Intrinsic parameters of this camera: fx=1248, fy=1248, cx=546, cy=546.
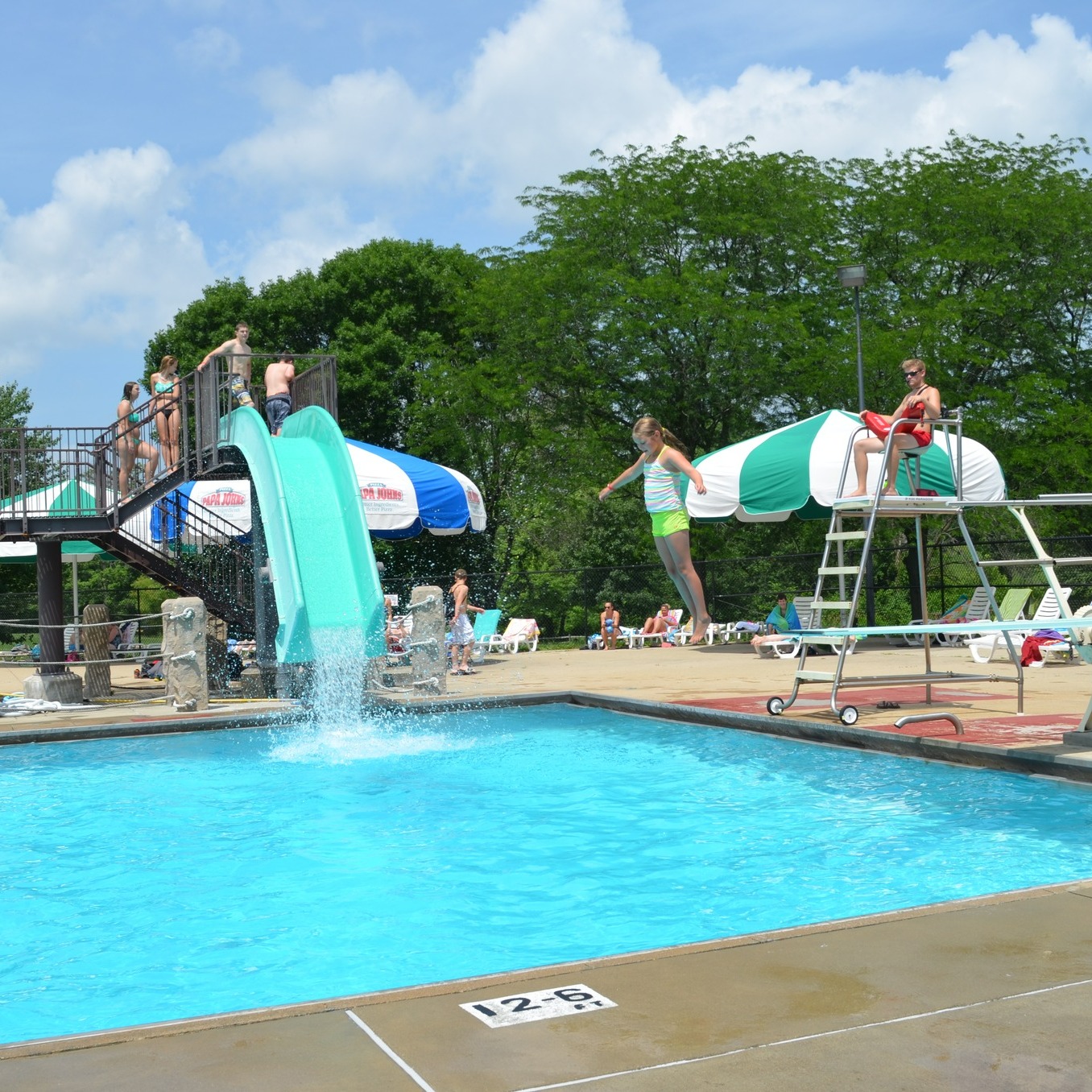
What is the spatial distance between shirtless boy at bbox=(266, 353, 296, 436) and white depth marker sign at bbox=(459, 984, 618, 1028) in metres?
15.6

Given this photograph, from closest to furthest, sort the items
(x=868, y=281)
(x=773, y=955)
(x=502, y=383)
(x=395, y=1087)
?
(x=395, y=1087), (x=773, y=955), (x=868, y=281), (x=502, y=383)

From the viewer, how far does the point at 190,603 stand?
1438 cm

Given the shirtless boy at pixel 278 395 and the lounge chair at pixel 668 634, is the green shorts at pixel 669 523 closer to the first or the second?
the shirtless boy at pixel 278 395

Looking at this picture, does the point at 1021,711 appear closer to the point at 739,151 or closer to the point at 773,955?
the point at 773,955

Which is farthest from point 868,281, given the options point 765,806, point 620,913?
point 620,913

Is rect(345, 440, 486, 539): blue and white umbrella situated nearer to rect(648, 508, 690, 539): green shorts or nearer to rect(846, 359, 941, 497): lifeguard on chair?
Answer: rect(648, 508, 690, 539): green shorts

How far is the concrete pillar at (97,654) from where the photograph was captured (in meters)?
17.6

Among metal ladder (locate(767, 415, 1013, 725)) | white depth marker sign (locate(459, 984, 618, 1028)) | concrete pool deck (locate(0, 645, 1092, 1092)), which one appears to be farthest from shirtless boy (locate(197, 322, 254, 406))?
Result: white depth marker sign (locate(459, 984, 618, 1028))

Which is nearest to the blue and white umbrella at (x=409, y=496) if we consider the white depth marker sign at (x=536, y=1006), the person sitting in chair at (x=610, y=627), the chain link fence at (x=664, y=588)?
the person sitting in chair at (x=610, y=627)

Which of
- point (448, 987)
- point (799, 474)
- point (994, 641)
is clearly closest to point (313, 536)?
point (799, 474)

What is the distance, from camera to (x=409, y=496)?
19.6m

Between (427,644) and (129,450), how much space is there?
4.90 metres

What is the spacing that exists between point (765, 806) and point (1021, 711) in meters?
3.83

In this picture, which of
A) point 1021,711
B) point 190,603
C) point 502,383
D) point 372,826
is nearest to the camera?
point 372,826
